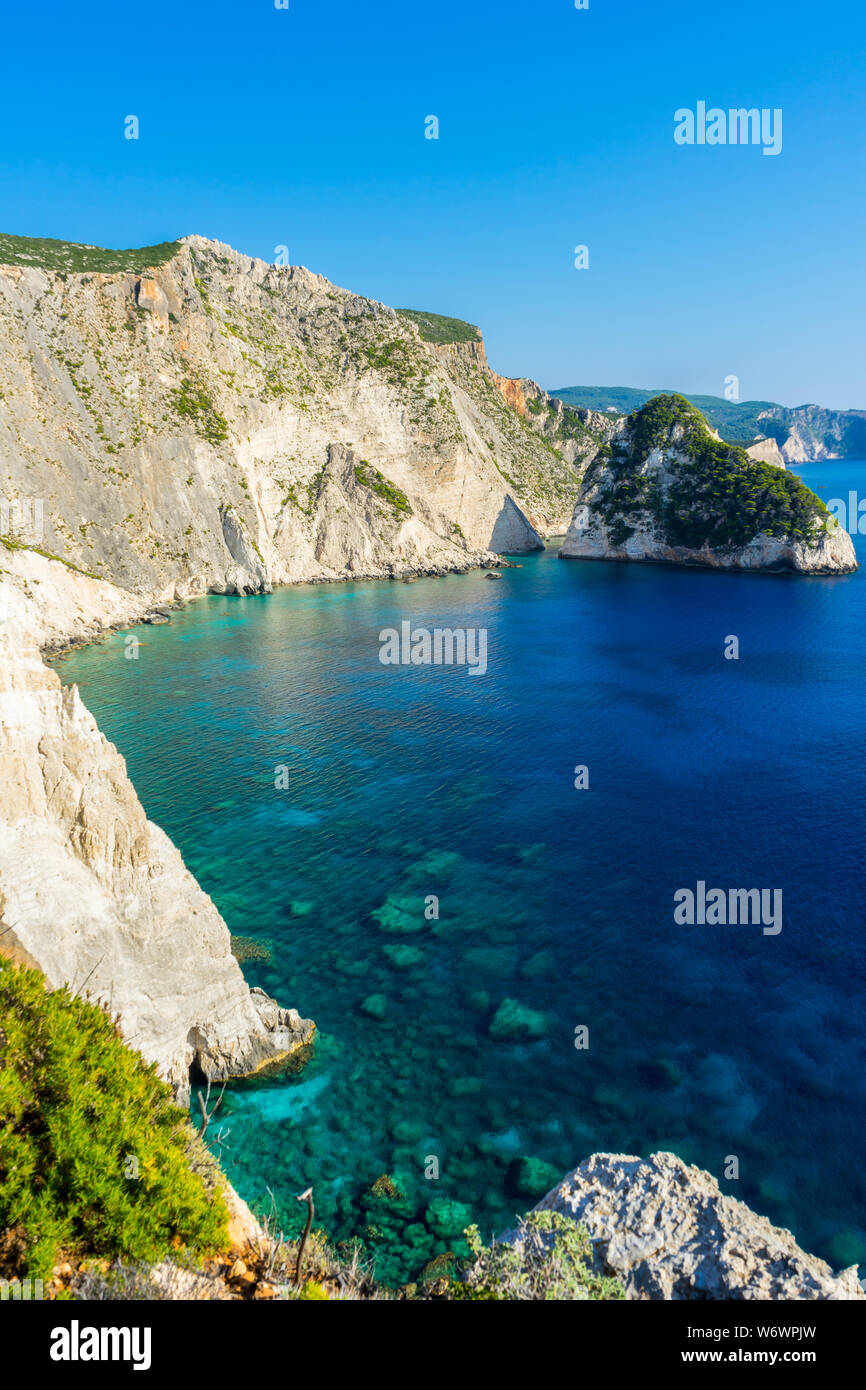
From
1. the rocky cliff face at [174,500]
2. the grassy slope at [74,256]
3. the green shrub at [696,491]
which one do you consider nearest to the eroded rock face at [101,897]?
the rocky cliff face at [174,500]

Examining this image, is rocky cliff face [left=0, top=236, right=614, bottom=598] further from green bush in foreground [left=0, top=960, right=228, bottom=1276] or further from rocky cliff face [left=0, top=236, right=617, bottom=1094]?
green bush in foreground [left=0, top=960, right=228, bottom=1276]

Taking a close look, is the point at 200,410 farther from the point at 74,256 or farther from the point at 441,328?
the point at 441,328

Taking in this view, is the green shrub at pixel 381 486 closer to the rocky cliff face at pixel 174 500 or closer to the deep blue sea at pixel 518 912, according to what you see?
the rocky cliff face at pixel 174 500

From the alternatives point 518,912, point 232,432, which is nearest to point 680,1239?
point 518,912

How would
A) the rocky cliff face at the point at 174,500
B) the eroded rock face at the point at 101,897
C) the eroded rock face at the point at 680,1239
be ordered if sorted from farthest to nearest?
the rocky cliff face at the point at 174,500 → the eroded rock face at the point at 101,897 → the eroded rock face at the point at 680,1239

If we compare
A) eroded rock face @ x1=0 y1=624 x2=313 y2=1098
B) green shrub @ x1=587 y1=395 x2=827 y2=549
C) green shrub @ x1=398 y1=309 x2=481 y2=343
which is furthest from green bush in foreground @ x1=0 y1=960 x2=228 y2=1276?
green shrub @ x1=398 y1=309 x2=481 y2=343

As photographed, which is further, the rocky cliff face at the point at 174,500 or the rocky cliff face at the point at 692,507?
the rocky cliff face at the point at 692,507
